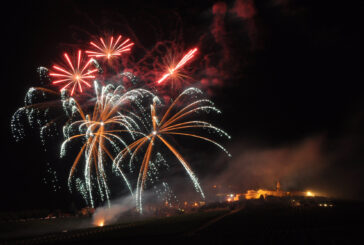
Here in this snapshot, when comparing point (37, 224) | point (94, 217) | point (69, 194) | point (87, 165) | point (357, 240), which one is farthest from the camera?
point (69, 194)

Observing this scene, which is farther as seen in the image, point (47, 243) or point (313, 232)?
point (47, 243)

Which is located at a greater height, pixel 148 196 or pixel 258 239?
pixel 148 196

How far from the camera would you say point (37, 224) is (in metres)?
34.2

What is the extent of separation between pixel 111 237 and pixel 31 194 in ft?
111

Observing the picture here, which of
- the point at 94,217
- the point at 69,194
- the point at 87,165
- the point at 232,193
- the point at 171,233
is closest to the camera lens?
the point at 171,233

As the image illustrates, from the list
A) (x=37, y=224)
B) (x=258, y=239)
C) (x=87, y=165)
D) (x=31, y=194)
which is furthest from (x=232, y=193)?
(x=258, y=239)

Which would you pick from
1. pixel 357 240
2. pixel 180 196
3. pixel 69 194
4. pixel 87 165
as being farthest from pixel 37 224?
pixel 180 196

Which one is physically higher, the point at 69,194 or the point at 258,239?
the point at 69,194

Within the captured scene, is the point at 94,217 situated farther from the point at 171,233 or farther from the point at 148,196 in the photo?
the point at 171,233

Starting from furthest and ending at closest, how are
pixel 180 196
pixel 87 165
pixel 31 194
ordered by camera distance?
pixel 180 196
pixel 31 194
pixel 87 165

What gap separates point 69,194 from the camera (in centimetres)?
5644

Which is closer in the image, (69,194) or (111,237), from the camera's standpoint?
(111,237)

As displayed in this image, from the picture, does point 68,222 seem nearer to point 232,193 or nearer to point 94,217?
point 94,217

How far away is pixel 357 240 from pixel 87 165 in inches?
769
